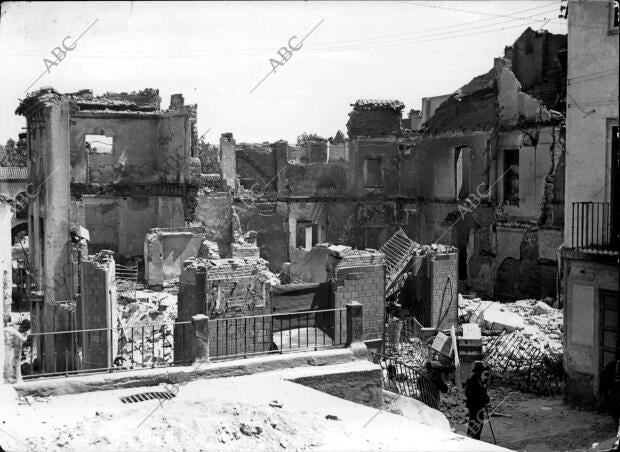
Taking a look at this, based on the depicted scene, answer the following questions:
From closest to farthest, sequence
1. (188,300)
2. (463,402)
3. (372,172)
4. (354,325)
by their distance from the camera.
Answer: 1. (354,325)
2. (463,402)
3. (188,300)
4. (372,172)

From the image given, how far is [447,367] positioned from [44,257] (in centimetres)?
1242

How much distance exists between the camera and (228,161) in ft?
117

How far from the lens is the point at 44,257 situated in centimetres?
2123

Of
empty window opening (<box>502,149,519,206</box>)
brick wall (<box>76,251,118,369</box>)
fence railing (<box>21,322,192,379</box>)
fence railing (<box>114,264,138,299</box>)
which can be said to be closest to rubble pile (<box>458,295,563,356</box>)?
empty window opening (<box>502,149,519,206</box>)

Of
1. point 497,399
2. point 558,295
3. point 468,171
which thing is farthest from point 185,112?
point 497,399

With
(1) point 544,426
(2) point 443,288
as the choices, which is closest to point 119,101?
(2) point 443,288

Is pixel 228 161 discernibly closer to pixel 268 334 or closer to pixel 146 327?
pixel 146 327

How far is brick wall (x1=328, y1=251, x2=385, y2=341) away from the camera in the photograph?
17891mm

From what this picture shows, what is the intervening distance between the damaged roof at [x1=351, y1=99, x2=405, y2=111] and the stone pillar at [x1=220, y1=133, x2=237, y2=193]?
6.60 metres

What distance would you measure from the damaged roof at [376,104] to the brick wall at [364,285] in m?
18.0

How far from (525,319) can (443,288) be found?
8.14 feet

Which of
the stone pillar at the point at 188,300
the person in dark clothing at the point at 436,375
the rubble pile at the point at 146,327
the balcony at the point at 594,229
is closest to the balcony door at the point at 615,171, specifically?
the balcony at the point at 594,229

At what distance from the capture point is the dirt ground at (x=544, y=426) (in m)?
12.6

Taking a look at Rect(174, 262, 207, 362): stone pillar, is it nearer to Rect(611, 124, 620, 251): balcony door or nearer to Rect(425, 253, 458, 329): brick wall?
Rect(425, 253, 458, 329): brick wall
